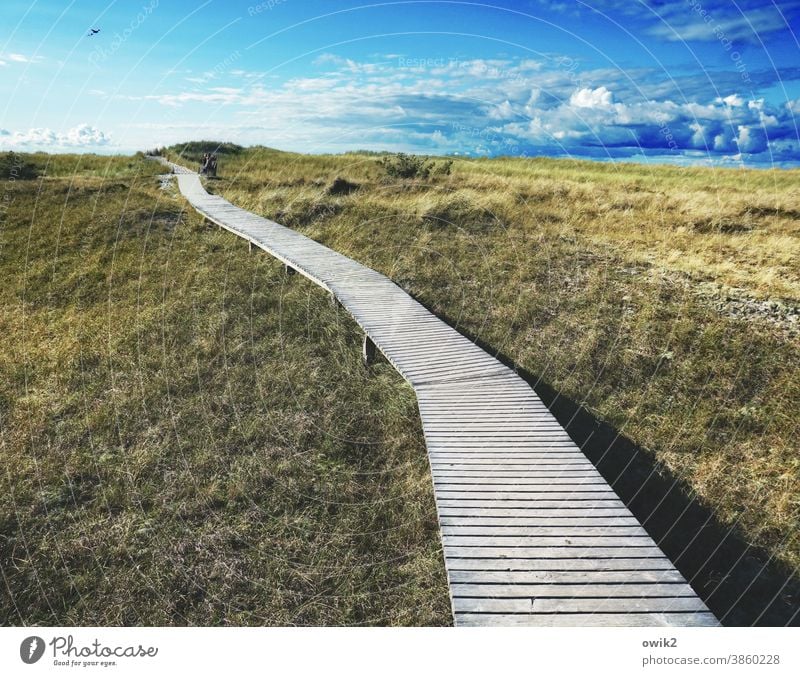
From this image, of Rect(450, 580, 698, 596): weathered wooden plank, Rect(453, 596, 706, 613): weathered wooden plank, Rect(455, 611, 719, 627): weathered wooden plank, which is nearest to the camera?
Rect(455, 611, 719, 627): weathered wooden plank

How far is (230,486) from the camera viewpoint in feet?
27.5

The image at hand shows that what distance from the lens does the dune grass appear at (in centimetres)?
919

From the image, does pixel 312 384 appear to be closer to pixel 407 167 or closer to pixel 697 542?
pixel 697 542

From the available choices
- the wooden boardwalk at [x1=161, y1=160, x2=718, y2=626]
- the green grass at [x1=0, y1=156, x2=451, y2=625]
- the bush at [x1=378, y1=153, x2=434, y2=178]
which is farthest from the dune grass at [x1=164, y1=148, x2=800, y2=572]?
the green grass at [x1=0, y1=156, x2=451, y2=625]

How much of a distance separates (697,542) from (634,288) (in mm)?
9245

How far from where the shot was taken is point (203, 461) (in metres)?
8.92

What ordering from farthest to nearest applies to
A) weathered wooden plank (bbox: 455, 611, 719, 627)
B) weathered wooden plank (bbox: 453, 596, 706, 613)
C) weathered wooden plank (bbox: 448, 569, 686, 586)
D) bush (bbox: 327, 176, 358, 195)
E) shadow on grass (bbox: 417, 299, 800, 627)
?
bush (bbox: 327, 176, 358, 195) → shadow on grass (bbox: 417, 299, 800, 627) → weathered wooden plank (bbox: 448, 569, 686, 586) → weathered wooden plank (bbox: 453, 596, 706, 613) → weathered wooden plank (bbox: 455, 611, 719, 627)

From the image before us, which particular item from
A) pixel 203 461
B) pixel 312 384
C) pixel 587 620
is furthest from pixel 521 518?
pixel 312 384

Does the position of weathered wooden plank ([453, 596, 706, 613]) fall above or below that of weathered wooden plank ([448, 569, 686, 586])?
below

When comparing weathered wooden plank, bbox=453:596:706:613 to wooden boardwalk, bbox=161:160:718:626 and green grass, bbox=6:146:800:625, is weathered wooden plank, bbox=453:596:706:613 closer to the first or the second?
wooden boardwalk, bbox=161:160:718:626

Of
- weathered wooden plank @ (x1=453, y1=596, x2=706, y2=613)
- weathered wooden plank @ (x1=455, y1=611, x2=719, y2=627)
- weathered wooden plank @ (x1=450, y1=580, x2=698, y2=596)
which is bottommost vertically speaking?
weathered wooden plank @ (x1=455, y1=611, x2=719, y2=627)

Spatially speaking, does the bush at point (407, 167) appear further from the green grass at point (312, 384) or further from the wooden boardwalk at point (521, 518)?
the wooden boardwalk at point (521, 518)

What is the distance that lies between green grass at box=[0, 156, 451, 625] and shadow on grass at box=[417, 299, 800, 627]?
9.25 feet
